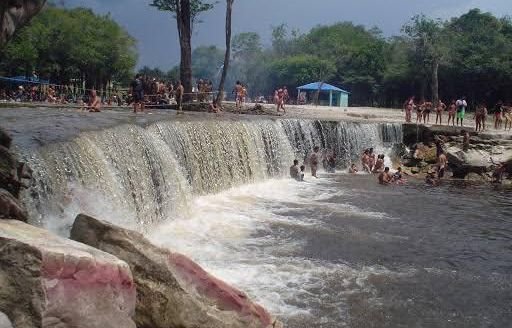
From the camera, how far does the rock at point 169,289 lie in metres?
4.89

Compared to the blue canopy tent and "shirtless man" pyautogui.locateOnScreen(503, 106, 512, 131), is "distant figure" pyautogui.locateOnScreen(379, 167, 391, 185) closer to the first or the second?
"shirtless man" pyautogui.locateOnScreen(503, 106, 512, 131)

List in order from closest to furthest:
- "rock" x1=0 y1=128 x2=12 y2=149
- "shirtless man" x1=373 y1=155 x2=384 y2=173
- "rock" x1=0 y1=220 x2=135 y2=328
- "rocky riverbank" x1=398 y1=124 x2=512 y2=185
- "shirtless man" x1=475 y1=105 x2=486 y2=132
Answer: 1. "rock" x1=0 y1=220 x2=135 y2=328
2. "rock" x1=0 y1=128 x2=12 y2=149
3. "rocky riverbank" x1=398 y1=124 x2=512 y2=185
4. "shirtless man" x1=373 y1=155 x2=384 y2=173
5. "shirtless man" x1=475 y1=105 x2=486 y2=132

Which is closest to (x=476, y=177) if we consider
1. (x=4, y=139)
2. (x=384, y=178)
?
(x=384, y=178)

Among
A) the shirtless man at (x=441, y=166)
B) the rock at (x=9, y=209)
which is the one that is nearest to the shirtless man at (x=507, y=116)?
the shirtless man at (x=441, y=166)

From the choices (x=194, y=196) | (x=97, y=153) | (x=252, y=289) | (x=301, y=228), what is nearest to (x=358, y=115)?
(x=194, y=196)

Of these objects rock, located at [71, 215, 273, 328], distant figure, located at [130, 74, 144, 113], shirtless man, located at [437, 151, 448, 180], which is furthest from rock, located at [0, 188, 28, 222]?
shirtless man, located at [437, 151, 448, 180]

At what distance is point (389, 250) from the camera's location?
31.1ft

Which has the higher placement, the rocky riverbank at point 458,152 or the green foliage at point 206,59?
the green foliage at point 206,59

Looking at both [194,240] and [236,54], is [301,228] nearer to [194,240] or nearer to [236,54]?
[194,240]

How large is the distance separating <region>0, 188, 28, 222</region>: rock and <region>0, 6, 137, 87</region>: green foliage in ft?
99.4

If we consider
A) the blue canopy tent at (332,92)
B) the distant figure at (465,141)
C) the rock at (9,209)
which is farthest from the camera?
the blue canopy tent at (332,92)

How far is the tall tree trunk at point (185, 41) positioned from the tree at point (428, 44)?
19.1m

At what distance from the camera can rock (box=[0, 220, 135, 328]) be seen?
12.2ft

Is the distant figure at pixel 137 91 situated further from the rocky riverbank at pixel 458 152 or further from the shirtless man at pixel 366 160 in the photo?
the rocky riverbank at pixel 458 152
